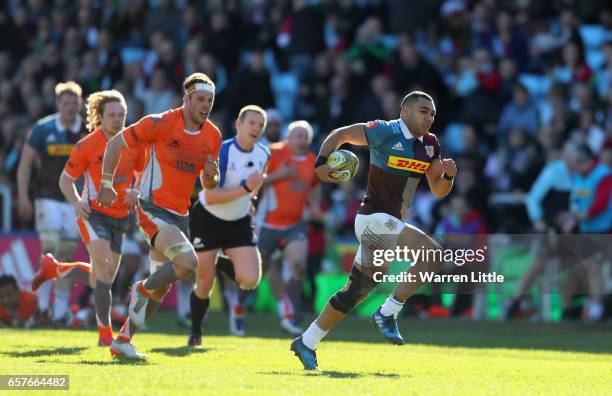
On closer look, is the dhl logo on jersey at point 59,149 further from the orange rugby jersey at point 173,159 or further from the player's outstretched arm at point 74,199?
the orange rugby jersey at point 173,159

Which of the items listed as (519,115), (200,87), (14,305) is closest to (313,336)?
(200,87)

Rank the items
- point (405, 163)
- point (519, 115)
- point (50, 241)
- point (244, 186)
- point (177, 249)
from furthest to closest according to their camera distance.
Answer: point (519, 115) → point (50, 241) → point (244, 186) → point (177, 249) → point (405, 163)

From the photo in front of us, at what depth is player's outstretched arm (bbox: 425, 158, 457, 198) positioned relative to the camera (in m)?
10.8

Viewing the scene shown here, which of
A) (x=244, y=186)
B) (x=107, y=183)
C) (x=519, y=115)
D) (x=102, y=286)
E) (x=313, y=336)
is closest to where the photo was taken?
(x=313, y=336)

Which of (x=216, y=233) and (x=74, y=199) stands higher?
(x=74, y=199)

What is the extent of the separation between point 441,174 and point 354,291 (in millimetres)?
1290

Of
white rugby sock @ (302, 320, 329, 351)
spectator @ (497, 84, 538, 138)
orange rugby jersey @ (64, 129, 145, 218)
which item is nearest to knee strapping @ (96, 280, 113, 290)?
orange rugby jersey @ (64, 129, 145, 218)

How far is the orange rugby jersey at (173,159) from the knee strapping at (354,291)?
6.55 feet

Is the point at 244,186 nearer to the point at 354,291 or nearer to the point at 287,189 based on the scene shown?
the point at 287,189

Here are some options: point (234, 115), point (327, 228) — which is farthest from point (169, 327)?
point (234, 115)

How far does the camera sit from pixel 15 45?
2656 centimetres

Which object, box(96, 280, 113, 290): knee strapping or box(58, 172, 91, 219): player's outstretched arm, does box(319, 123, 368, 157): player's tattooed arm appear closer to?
box(58, 172, 91, 219): player's outstretched arm

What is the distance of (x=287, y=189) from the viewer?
54.5 ft

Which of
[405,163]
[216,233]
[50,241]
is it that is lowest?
[50,241]
